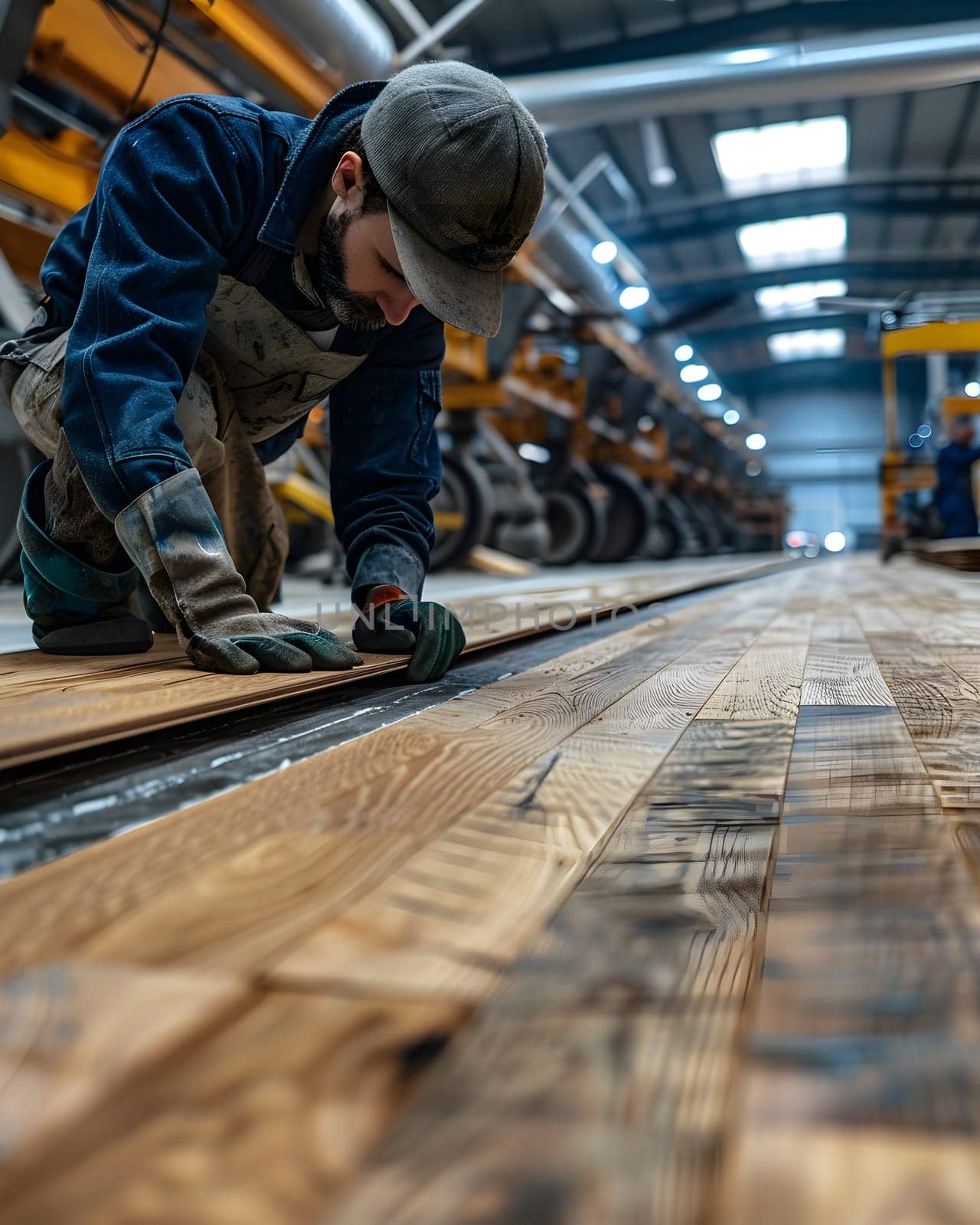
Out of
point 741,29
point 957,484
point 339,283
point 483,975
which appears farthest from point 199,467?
point 741,29

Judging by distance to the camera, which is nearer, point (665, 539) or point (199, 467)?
point (199, 467)

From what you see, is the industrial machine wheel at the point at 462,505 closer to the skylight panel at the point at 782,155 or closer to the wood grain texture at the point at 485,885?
the wood grain texture at the point at 485,885

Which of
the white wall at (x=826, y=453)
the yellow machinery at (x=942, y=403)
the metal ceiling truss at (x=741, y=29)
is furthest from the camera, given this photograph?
the white wall at (x=826, y=453)

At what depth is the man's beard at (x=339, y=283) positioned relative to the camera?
1.39 m

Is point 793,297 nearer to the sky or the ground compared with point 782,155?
nearer to the ground

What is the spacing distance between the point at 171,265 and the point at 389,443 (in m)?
0.59

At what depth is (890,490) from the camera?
9719 mm

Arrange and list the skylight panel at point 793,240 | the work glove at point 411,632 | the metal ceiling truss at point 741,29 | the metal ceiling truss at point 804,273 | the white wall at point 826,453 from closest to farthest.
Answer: the work glove at point 411,632 < the metal ceiling truss at point 741,29 < the skylight panel at point 793,240 < the metal ceiling truss at point 804,273 < the white wall at point 826,453

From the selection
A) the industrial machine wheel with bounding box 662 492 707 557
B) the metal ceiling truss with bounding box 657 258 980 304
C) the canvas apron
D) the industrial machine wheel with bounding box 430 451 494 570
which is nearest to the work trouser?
the canvas apron

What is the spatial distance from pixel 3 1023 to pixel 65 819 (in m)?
0.30

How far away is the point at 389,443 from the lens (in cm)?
179

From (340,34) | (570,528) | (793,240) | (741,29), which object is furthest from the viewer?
(793,240)

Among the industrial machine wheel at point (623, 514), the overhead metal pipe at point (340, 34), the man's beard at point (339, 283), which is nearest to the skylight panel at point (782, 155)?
the industrial machine wheel at point (623, 514)

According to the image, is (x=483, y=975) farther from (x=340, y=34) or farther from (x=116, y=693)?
(x=340, y=34)
